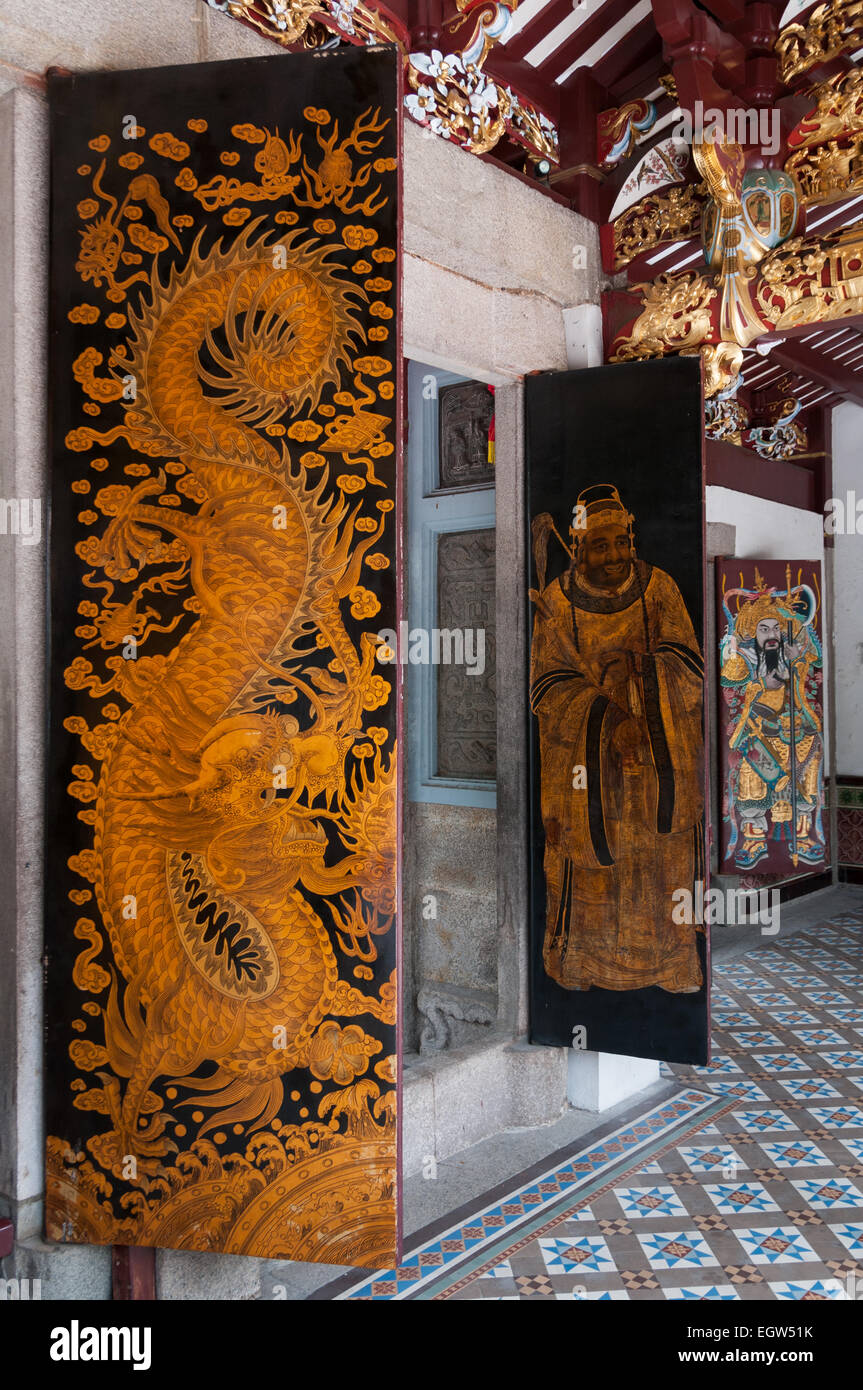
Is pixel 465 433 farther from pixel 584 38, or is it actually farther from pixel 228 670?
pixel 228 670

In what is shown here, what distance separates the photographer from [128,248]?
2162 millimetres

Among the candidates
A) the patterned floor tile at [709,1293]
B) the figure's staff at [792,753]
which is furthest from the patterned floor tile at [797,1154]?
the figure's staff at [792,753]

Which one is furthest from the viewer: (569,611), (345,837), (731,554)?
(731,554)

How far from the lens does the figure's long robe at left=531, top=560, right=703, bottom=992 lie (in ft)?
11.5

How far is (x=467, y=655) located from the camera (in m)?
4.60

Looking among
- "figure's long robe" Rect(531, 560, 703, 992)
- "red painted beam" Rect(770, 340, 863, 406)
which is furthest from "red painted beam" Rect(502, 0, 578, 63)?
"red painted beam" Rect(770, 340, 863, 406)

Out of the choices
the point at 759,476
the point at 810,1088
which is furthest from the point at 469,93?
the point at 759,476

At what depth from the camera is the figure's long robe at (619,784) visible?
3492 mm

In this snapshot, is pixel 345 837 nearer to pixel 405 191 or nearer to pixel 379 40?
pixel 405 191

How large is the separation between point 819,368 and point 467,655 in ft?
13.6

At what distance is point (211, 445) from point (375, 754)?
74 cm

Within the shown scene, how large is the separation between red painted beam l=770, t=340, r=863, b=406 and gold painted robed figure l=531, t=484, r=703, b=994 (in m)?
3.90

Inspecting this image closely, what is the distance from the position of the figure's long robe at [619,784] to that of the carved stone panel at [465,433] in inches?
40.1

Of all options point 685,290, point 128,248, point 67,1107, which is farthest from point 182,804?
point 685,290
